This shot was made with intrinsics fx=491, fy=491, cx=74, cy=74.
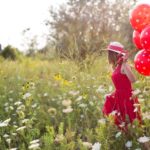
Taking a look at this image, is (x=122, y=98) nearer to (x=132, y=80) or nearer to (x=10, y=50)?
(x=132, y=80)

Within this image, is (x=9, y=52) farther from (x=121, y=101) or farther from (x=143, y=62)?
(x=143, y=62)

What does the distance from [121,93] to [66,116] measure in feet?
3.13

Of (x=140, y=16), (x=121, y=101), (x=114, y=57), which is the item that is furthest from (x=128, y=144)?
(x=140, y=16)

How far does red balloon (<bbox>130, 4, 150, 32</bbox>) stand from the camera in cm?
448

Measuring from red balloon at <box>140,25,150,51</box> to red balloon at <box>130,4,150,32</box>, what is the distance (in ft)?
0.59

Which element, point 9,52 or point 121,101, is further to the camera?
point 9,52

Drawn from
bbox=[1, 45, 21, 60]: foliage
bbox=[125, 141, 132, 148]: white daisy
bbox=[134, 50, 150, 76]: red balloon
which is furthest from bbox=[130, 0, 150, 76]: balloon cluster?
bbox=[1, 45, 21, 60]: foliage

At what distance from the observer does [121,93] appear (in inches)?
190

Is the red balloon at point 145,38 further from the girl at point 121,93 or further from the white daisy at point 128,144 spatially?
the white daisy at point 128,144

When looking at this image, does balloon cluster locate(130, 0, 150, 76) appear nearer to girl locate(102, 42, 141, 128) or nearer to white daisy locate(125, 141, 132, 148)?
girl locate(102, 42, 141, 128)

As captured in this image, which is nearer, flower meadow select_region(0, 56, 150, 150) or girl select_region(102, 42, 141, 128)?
flower meadow select_region(0, 56, 150, 150)

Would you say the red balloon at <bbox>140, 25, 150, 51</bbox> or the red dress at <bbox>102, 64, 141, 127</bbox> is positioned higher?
the red balloon at <bbox>140, 25, 150, 51</bbox>

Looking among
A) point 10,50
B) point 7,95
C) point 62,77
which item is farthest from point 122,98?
point 10,50

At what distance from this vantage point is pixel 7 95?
695 cm
